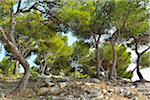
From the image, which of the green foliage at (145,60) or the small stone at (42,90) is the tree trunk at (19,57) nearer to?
the small stone at (42,90)

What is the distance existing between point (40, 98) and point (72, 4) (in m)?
5.34

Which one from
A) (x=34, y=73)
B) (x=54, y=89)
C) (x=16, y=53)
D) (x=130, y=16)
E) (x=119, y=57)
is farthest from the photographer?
(x=119, y=57)

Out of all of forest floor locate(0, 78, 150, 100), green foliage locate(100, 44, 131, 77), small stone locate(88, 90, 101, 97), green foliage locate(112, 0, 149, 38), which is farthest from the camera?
green foliage locate(100, 44, 131, 77)

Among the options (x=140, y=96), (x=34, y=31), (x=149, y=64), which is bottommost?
(x=140, y=96)

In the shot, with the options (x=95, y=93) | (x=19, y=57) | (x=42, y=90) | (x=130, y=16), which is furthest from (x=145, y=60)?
(x=19, y=57)

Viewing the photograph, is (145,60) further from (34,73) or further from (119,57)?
(34,73)

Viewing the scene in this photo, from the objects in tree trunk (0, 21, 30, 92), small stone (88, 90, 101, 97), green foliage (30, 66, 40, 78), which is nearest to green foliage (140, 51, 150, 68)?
green foliage (30, 66, 40, 78)

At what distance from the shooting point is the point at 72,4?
51.3 feet

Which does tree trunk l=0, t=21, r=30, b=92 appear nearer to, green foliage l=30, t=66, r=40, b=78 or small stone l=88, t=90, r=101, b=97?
small stone l=88, t=90, r=101, b=97

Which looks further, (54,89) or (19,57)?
(19,57)

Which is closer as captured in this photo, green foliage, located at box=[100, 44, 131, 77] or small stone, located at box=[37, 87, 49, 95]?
small stone, located at box=[37, 87, 49, 95]

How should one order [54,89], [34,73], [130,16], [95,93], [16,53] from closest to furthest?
1. [95,93]
2. [54,89]
3. [16,53]
4. [130,16]
5. [34,73]

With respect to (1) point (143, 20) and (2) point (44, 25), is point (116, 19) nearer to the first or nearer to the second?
(1) point (143, 20)

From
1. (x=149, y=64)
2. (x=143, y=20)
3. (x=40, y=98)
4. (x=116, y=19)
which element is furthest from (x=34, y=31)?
(x=149, y=64)
